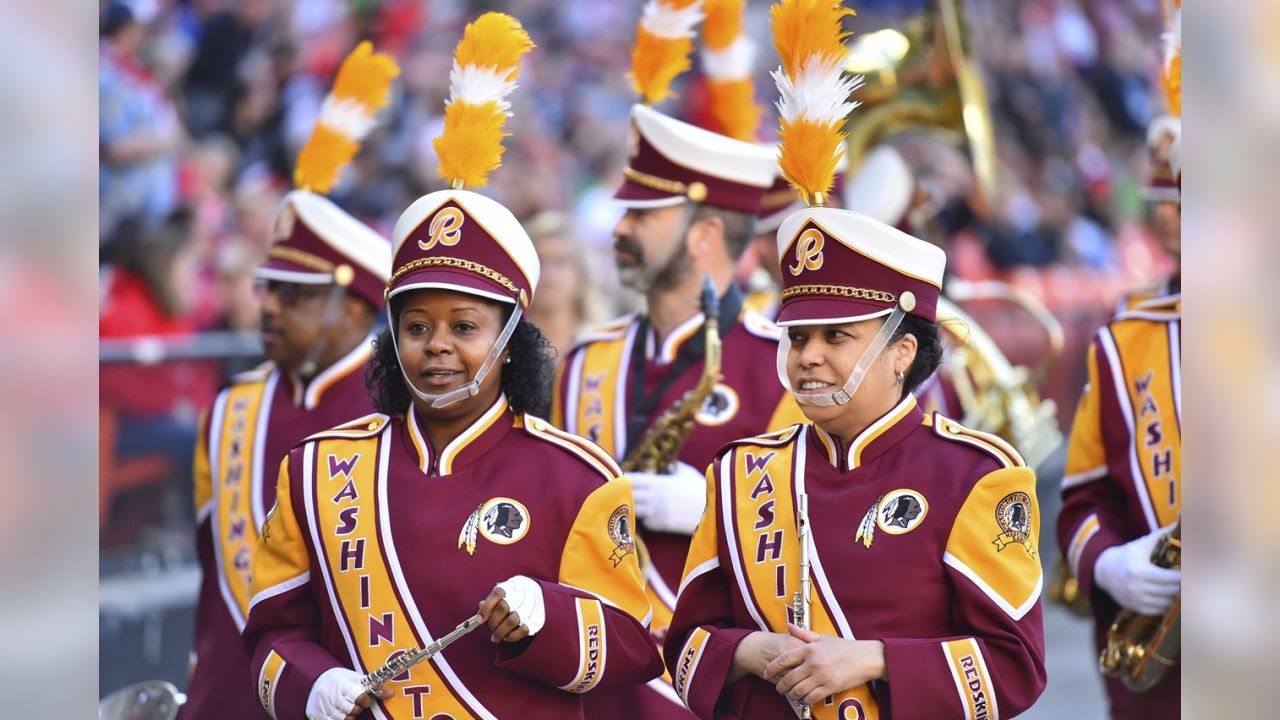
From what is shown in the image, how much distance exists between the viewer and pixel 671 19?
5.37 meters

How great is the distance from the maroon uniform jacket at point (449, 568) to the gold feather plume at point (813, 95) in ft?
2.46

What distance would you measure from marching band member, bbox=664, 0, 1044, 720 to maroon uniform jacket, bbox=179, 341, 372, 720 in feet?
5.87

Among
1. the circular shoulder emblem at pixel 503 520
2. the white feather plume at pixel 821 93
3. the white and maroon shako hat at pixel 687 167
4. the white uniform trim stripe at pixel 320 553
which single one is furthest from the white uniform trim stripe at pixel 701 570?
the white and maroon shako hat at pixel 687 167

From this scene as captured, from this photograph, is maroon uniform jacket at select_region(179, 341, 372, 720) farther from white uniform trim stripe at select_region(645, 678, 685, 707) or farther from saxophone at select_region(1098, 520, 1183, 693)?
saxophone at select_region(1098, 520, 1183, 693)

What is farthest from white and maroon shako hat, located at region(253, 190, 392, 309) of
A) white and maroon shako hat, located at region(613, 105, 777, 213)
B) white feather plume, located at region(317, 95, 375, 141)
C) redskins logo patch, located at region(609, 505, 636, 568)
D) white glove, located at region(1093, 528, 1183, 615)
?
white glove, located at region(1093, 528, 1183, 615)

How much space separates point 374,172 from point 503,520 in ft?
25.7

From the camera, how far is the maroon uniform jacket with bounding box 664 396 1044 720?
11.1ft

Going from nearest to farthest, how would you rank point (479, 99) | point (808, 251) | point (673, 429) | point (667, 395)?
1. point (808, 251)
2. point (479, 99)
3. point (673, 429)
4. point (667, 395)

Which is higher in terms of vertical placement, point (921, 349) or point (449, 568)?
point (921, 349)

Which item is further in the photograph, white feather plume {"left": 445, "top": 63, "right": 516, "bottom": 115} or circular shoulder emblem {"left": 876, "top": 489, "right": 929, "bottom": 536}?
white feather plume {"left": 445, "top": 63, "right": 516, "bottom": 115}

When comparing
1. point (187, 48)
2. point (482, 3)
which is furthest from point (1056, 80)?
point (187, 48)

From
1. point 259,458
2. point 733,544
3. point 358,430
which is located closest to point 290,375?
point 259,458

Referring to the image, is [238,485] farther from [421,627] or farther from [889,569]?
[889,569]
